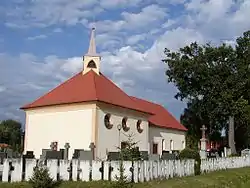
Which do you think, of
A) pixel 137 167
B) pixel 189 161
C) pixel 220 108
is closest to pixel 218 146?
pixel 220 108

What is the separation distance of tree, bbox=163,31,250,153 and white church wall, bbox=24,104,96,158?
20.3 metres

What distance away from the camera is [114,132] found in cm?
3722

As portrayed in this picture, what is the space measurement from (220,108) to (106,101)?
19399 millimetres

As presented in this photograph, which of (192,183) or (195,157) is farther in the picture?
(195,157)

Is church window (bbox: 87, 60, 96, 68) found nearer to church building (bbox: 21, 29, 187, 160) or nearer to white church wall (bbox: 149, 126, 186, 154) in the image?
church building (bbox: 21, 29, 187, 160)

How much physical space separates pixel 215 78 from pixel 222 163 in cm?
2380

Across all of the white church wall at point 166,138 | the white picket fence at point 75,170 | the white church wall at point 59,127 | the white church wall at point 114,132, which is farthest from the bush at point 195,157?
the white church wall at point 166,138

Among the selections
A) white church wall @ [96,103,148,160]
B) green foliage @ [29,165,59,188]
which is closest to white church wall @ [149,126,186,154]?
white church wall @ [96,103,148,160]

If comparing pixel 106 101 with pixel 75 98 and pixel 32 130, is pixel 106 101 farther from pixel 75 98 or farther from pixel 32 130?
pixel 32 130

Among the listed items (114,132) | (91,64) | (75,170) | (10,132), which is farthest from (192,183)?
(10,132)

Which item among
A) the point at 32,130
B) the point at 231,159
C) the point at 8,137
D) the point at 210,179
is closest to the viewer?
the point at 210,179

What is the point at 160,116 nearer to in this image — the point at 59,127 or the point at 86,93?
the point at 86,93

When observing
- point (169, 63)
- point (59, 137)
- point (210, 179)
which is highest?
point (169, 63)

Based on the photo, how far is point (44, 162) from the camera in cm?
1680
